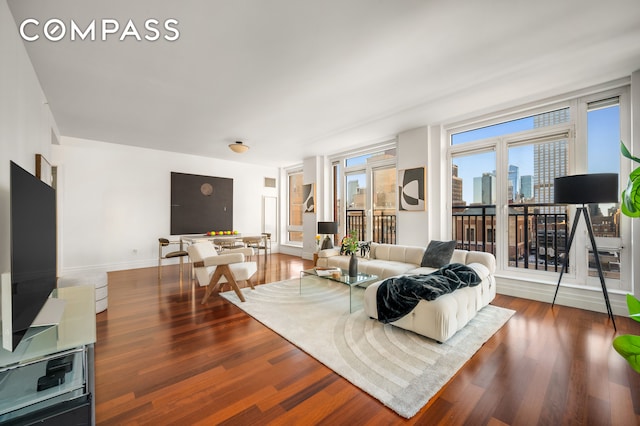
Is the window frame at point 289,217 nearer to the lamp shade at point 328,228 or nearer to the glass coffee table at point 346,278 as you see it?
the lamp shade at point 328,228

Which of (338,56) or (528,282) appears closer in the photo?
(338,56)

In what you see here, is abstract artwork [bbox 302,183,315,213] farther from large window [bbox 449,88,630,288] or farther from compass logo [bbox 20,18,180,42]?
compass logo [bbox 20,18,180,42]

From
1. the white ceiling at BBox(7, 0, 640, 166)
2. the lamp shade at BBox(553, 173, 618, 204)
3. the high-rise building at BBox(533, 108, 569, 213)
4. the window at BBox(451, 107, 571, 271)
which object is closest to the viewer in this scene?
the white ceiling at BBox(7, 0, 640, 166)

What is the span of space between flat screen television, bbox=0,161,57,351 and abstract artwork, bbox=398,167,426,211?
15.4 ft

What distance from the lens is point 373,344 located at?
7.61 feet

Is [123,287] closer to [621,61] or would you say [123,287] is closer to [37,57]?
[37,57]

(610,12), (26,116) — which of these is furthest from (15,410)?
(610,12)

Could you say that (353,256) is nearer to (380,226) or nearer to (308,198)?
(380,226)

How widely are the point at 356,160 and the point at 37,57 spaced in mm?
5220

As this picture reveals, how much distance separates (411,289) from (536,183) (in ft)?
9.37

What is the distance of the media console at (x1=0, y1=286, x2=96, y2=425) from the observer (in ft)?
3.42

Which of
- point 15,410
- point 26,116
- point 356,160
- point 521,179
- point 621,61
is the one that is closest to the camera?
point 15,410

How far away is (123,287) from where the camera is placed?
4215 millimetres

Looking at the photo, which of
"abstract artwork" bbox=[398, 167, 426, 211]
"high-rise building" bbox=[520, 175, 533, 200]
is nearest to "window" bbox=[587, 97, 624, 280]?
"high-rise building" bbox=[520, 175, 533, 200]
